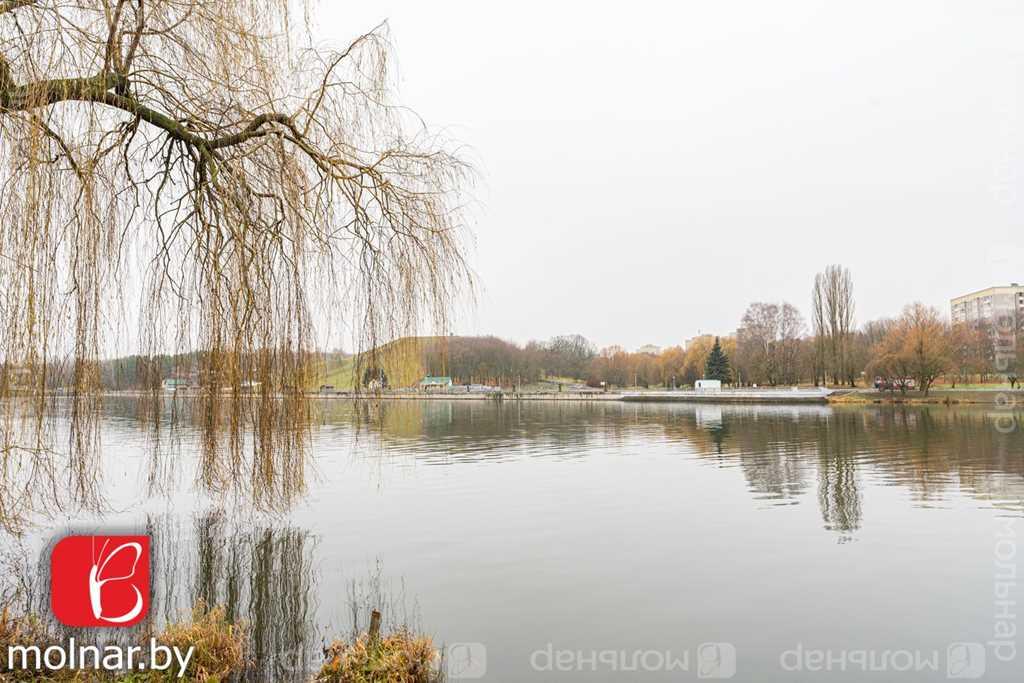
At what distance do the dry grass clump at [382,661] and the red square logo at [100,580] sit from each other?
166cm

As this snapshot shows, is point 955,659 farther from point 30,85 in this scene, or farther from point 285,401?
point 30,85

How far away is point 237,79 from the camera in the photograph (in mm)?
5043

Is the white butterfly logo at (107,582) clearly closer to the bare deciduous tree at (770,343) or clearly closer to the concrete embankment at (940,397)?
the concrete embankment at (940,397)

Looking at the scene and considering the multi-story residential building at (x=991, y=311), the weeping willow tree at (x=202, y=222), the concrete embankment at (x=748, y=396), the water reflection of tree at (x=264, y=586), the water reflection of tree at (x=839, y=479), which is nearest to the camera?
the weeping willow tree at (x=202, y=222)

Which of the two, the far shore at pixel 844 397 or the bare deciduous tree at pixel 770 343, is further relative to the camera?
the bare deciduous tree at pixel 770 343

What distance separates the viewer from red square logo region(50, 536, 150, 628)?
15.8 ft

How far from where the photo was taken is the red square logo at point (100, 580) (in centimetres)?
482

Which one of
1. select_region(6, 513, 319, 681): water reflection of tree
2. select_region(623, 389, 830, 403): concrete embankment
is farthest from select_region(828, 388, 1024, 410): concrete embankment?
select_region(6, 513, 319, 681): water reflection of tree

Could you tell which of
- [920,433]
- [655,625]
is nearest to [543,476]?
[655,625]

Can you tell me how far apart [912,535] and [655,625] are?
6.03m

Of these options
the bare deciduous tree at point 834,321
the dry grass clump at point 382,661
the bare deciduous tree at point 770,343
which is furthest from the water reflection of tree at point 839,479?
the bare deciduous tree at point 770,343

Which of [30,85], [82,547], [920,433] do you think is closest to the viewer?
[30,85]

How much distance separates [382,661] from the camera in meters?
5.00

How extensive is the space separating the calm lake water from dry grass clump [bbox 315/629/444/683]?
53cm
